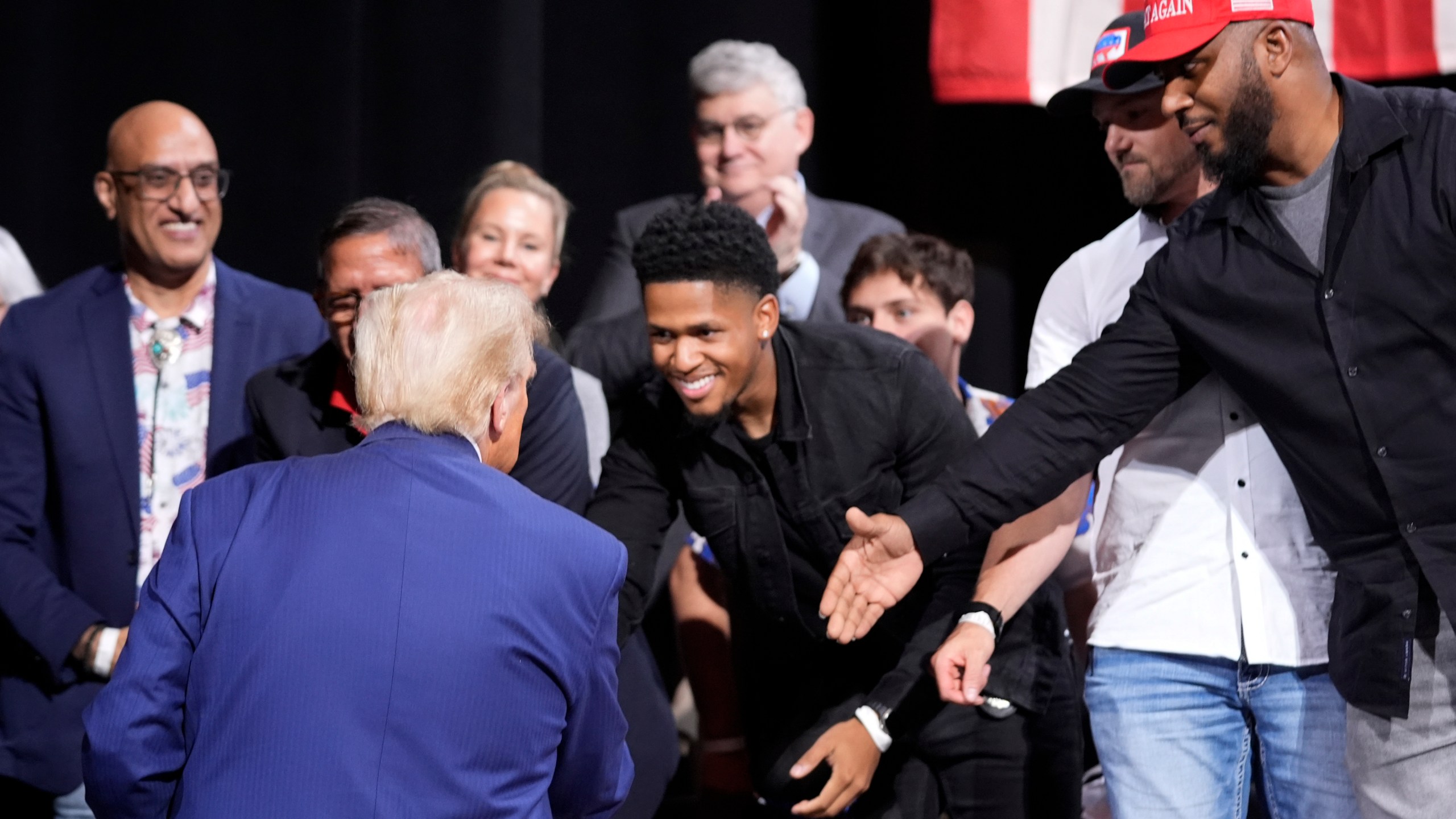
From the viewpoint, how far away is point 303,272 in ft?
14.7

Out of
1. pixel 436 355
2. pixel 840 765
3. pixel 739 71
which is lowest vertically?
pixel 840 765

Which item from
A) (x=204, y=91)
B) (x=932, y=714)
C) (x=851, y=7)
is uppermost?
(x=851, y=7)

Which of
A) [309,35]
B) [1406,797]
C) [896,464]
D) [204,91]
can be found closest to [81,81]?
[204,91]

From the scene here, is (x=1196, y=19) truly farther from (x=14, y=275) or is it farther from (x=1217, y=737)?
(x=14, y=275)

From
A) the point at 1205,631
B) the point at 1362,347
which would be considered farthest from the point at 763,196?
the point at 1362,347

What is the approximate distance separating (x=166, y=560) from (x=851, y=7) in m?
3.54

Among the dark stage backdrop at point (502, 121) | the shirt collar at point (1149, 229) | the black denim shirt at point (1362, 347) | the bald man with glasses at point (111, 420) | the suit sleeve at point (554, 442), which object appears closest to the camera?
the black denim shirt at point (1362, 347)

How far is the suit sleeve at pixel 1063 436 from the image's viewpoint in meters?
2.38

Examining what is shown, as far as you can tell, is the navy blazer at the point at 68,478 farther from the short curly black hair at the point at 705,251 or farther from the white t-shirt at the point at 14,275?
the short curly black hair at the point at 705,251

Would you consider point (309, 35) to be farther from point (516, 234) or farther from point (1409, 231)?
point (1409, 231)

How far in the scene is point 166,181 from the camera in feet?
10.6

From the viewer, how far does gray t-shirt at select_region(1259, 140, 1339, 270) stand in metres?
2.22

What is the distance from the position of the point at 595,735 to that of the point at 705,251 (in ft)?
3.38

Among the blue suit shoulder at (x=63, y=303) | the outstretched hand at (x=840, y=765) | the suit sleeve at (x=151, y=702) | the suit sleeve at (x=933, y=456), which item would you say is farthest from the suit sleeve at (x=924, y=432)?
the blue suit shoulder at (x=63, y=303)
